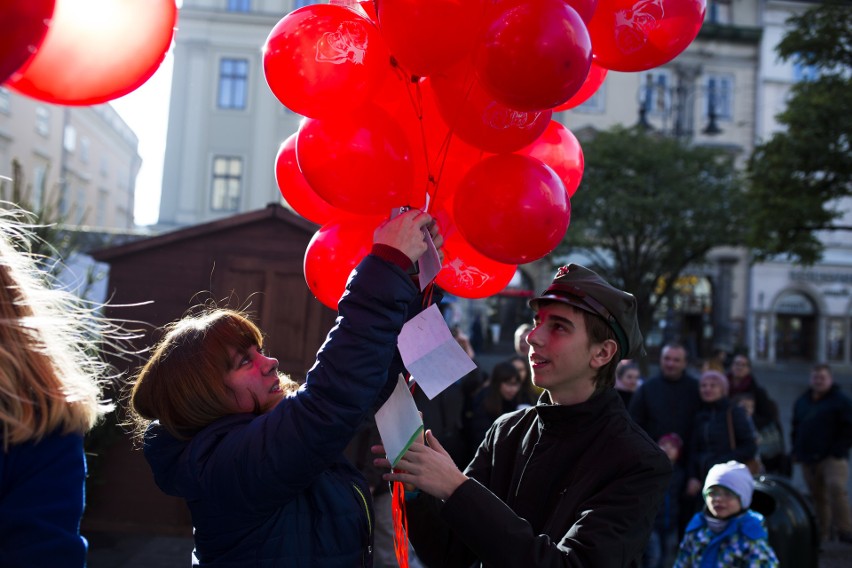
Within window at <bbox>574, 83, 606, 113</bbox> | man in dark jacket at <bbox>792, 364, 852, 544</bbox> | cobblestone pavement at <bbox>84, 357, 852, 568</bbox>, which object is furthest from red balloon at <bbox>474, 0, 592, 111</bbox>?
window at <bbox>574, 83, 606, 113</bbox>

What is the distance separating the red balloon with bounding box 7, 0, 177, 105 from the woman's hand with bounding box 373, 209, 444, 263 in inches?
25.6

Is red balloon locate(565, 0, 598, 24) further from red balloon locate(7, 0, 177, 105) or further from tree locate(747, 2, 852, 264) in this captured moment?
tree locate(747, 2, 852, 264)

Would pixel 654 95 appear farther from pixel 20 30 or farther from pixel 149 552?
pixel 20 30

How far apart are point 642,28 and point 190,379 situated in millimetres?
1551

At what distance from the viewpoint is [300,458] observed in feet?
4.80

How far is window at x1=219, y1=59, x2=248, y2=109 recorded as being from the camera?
26.5 m

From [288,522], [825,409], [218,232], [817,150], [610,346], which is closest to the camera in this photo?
[288,522]

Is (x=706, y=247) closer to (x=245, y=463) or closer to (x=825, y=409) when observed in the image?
(x=825, y=409)

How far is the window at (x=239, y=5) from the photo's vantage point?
26.7m

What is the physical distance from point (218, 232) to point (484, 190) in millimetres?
4773

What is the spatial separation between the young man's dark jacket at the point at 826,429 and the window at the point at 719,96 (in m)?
25.3

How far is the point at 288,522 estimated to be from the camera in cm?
159

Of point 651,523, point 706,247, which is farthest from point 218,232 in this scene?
point 706,247

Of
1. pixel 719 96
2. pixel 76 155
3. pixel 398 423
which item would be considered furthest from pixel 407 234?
pixel 76 155
